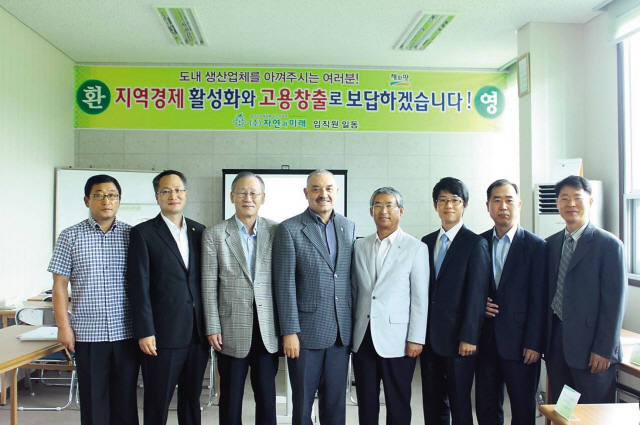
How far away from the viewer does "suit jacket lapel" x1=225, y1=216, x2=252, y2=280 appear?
2479mm

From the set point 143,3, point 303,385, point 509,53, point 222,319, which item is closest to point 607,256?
point 303,385

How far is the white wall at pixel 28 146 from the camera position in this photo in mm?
4219

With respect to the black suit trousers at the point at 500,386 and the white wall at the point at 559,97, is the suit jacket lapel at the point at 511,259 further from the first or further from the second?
the white wall at the point at 559,97

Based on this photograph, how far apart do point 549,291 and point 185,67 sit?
4632mm

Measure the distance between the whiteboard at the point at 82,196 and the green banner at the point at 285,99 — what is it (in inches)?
25.4

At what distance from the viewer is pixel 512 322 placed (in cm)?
246

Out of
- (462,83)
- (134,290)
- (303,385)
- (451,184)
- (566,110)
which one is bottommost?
(303,385)

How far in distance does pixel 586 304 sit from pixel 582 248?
0.28 meters

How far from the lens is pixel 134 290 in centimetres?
243

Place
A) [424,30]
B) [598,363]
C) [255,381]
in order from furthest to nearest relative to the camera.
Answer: [424,30] → [255,381] → [598,363]

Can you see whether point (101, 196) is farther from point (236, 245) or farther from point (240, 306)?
point (240, 306)

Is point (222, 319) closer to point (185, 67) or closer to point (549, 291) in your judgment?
point (549, 291)

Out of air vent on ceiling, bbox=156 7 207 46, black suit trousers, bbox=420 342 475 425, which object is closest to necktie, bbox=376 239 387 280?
black suit trousers, bbox=420 342 475 425

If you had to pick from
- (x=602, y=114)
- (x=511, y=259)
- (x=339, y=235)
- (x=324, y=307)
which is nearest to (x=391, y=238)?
(x=339, y=235)
